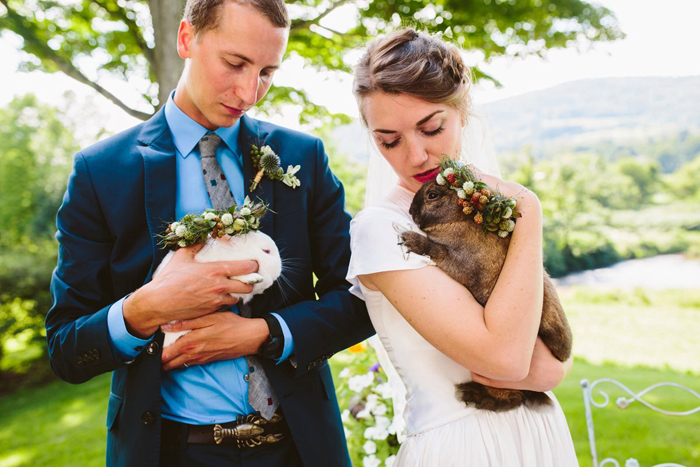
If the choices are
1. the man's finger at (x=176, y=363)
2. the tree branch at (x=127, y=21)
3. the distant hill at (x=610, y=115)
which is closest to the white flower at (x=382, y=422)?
the man's finger at (x=176, y=363)

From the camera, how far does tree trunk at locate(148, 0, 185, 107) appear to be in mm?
4586

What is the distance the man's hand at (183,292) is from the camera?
1.82 m

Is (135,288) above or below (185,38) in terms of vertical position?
below

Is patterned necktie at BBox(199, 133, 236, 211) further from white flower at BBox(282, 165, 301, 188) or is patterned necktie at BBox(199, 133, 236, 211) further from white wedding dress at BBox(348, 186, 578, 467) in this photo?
white wedding dress at BBox(348, 186, 578, 467)

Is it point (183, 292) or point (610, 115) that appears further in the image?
point (610, 115)

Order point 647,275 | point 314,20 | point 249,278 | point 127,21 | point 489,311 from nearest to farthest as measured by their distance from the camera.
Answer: point 489,311 → point 249,278 → point 127,21 → point 314,20 → point 647,275

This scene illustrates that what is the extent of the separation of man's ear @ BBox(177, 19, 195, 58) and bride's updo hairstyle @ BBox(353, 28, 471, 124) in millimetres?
720

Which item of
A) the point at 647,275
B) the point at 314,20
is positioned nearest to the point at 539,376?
the point at 314,20

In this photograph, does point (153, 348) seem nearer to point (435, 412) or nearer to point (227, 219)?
point (227, 219)

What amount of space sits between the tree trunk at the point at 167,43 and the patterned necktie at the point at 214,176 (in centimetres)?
275

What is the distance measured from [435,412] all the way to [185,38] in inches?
72.8

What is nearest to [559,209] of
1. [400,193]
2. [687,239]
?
[687,239]

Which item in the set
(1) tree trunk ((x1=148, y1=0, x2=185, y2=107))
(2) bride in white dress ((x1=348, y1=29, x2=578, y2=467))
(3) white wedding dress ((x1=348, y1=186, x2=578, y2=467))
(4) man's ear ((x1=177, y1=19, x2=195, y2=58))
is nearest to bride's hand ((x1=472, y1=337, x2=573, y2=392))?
(2) bride in white dress ((x1=348, y1=29, x2=578, y2=467))

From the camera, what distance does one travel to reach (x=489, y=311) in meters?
1.71
